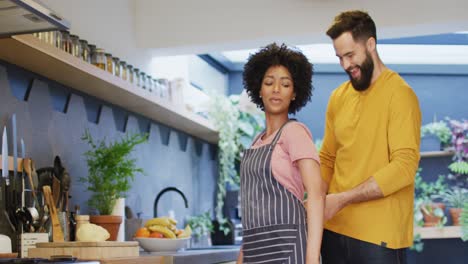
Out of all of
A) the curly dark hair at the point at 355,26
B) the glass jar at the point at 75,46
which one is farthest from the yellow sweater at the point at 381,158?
the glass jar at the point at 75,46

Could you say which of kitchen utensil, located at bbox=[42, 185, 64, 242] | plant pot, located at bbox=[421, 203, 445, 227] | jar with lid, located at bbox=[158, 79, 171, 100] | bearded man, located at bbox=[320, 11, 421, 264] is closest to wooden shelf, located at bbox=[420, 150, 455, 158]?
plant pot, located at bbox=[421, 203, 445, 227]

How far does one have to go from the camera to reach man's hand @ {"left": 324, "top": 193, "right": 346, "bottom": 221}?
2174mm

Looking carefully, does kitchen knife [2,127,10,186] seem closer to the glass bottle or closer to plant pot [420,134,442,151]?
the glass bottle

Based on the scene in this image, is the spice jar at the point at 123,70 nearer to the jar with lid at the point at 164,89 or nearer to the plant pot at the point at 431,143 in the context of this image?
the jar with lid at the point at 164,89

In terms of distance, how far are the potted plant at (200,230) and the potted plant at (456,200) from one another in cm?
186

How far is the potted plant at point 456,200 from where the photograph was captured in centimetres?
549

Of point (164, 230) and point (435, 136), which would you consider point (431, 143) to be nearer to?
point (435, 136)

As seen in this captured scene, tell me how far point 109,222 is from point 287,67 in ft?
3.96

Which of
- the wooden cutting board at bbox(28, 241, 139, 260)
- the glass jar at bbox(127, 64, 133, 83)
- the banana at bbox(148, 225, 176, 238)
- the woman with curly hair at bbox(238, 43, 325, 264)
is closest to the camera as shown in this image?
the woman with curly hair at bbox(238, 43, 325, 264)

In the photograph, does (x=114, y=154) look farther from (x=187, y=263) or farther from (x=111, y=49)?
(x=111, y=49)

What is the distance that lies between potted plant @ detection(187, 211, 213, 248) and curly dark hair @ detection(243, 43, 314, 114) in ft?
8.28

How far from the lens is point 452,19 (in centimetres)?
392

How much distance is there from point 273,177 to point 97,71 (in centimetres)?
128

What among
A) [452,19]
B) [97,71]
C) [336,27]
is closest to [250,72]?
[336,27]
